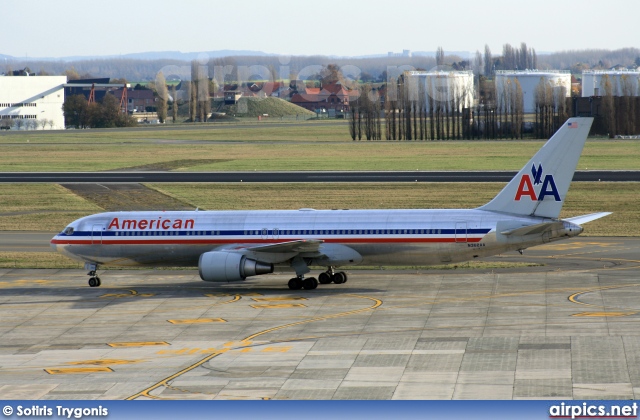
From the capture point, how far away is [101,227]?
51.8 m

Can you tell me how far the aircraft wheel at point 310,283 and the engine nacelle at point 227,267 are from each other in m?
2.32

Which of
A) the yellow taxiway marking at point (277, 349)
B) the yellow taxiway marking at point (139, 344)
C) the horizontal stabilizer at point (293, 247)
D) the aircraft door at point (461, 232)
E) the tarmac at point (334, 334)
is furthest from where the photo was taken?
the horizontal stabilizer at point (293, 247)

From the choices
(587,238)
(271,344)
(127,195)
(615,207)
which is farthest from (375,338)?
(127,195)

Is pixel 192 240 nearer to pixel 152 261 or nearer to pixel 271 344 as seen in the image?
pixel 152 261

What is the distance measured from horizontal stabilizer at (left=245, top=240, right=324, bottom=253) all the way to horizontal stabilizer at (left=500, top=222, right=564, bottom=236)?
9.59 m

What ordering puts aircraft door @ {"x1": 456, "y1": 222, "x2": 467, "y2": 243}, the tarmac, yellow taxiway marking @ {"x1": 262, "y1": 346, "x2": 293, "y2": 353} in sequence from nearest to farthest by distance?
the tarmac
yellow taxiway marking @ {"x1": 262, "y1": 346, "x2": 293, "y2": 353}
aircraft door @ {"x1": 456, "y1": 222, "x2": 467, "y2": 243}

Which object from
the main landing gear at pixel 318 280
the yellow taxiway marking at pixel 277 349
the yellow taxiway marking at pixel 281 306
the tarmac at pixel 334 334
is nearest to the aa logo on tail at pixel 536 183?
the tarmac at pixel 334 334

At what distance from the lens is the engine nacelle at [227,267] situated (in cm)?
4734

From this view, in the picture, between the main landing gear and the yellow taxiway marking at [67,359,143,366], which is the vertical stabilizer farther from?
the yellow taxiway marking at [67,359,143,366]

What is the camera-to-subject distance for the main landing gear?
4875 centimetres

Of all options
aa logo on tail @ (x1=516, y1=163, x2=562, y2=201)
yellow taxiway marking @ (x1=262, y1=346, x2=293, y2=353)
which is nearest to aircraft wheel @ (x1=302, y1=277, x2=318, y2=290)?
aa logo on tail @ (x1=516, y1=163, x2=562, y2=201)

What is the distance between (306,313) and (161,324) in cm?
665

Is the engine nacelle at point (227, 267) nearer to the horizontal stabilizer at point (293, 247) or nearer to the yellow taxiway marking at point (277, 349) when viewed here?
the horizontal stabilizer at point (293, 247)

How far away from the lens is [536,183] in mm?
47031
